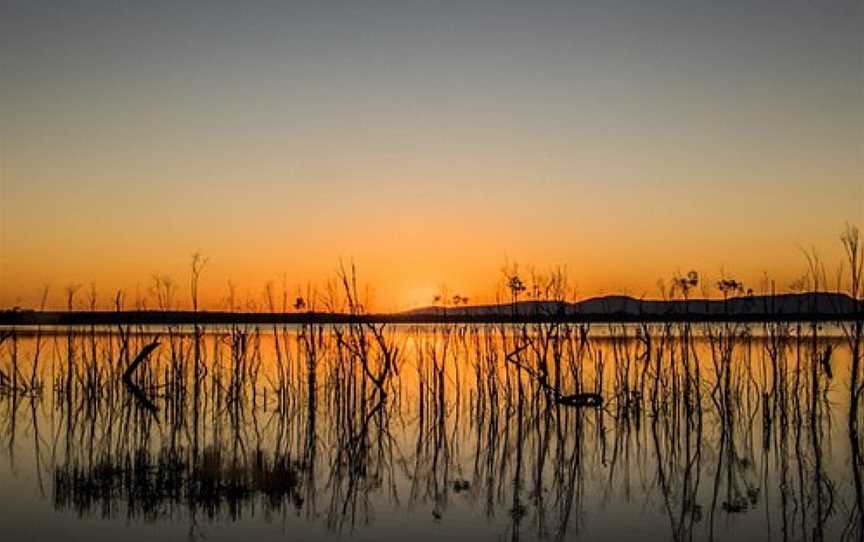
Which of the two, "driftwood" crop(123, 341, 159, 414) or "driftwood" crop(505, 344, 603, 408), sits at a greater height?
"driftwood" crop(123, 341, 159, 414)

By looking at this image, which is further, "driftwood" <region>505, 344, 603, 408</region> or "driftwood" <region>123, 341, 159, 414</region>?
"driftwood" <region>123, 341, 159, 414</region>

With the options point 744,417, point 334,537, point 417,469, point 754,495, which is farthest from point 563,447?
point 334,537

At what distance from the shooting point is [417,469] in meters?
10.0

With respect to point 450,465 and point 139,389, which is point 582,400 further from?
point 139,389

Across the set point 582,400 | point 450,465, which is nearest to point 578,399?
point 582,400

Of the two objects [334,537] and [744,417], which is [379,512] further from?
[744,417]

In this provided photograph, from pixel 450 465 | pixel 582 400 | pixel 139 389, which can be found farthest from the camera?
pixel 139 389

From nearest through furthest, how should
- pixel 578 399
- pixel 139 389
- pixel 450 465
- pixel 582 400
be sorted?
pixel 450 465, pixel 578 399, pixel 582 400, pixel 139 389

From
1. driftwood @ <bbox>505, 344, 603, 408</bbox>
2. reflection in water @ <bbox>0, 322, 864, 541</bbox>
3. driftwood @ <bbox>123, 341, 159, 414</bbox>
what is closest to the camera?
reflection in water @ <bbox>0, 322, 864, 541</bbox>

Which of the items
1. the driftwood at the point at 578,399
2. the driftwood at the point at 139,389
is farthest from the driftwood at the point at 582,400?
the driftwood at the point at 139,389

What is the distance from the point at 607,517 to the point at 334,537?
95.1 inches

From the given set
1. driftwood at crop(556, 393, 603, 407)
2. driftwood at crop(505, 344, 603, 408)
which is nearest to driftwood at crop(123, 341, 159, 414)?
driftwood at crop(505, 344, 603, 408)

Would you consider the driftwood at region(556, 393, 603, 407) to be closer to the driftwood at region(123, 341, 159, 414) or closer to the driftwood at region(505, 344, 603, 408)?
the driftwood at region(505, 344, 603, 408)

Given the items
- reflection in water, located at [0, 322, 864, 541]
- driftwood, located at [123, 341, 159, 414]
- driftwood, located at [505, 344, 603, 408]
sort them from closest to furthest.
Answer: reflection in water, located at [0, 322, 864, 541] → driftwood, located at [505, 344, 603, 408] → driftwood, located at [123, 341, 159, 414]
